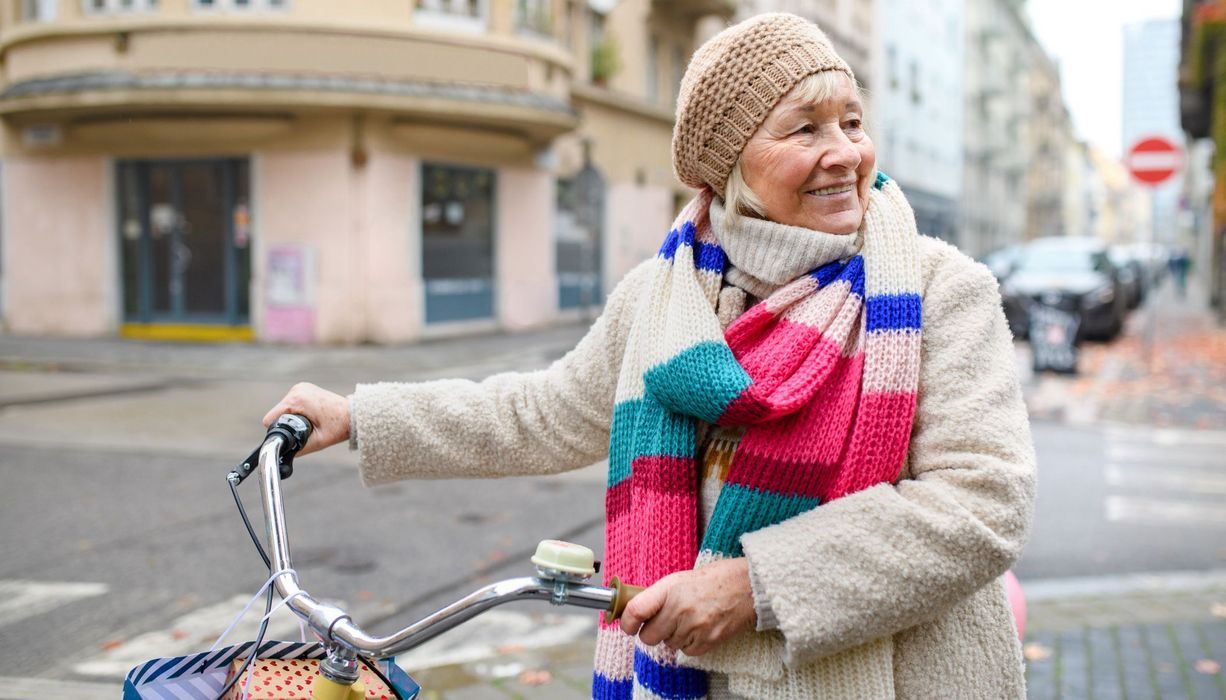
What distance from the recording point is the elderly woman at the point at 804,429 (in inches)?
63.0

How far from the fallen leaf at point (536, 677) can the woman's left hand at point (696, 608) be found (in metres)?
2.59

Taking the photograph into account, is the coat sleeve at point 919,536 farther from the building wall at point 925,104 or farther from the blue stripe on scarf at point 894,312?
the building wall at point 925,104

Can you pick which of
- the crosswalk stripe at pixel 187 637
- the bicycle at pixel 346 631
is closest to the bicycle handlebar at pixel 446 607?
the bicycle at pixel 346 631

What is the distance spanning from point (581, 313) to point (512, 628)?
60.8 feet

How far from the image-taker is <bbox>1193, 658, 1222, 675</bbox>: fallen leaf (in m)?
4.31

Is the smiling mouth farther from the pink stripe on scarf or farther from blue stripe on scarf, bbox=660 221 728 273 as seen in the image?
the pink stripe on scarf

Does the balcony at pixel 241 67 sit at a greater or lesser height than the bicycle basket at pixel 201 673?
greater

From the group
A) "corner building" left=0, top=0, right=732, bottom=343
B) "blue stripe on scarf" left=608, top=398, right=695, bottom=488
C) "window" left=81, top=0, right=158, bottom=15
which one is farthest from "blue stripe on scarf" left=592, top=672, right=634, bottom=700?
"window" left=81, top=0, right=158, bottom=15

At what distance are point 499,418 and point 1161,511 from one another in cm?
632

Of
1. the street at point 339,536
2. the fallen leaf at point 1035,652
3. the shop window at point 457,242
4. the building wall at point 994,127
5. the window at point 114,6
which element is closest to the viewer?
the fallen leaf at point 1035,652

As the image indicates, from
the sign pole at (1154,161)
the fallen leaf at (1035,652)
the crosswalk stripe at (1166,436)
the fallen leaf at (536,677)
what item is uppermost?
the sign pole at (1154,161)

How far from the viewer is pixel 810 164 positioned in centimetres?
181

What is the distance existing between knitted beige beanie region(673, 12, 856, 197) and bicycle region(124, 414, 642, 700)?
75 centimetres

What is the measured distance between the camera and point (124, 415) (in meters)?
10.6
